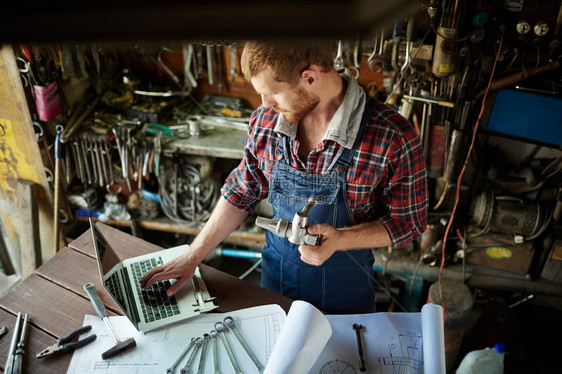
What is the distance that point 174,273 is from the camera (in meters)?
1.65

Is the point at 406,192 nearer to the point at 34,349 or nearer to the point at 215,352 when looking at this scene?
the point at 215,352

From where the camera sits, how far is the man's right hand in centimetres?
162

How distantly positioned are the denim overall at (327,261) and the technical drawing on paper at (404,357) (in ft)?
1.23

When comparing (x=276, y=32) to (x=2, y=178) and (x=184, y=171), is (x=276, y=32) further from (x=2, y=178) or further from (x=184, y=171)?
(x=2, y=178)

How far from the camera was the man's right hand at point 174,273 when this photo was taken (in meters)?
1.62

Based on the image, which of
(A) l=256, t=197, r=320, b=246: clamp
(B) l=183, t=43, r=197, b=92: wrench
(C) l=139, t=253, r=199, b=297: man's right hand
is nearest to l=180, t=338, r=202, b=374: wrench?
(C) l=139, t=253, r=199, b=297: man's right hand

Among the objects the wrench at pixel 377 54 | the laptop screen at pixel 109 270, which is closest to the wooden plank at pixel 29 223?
the laptop screen at pixel 109 270

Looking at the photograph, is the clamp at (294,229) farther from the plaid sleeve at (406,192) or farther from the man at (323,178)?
the plaid sleeve at (406,192)

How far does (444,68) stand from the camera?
2.45m

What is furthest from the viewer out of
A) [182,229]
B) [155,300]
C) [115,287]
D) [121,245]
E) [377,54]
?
[182,229]

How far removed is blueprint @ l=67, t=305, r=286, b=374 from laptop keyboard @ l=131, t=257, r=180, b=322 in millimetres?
57

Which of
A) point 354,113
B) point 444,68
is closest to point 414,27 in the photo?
point 444,68

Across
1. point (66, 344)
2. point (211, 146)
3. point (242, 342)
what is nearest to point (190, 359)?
point (242, 342)

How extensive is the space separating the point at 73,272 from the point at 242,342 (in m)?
0.78
